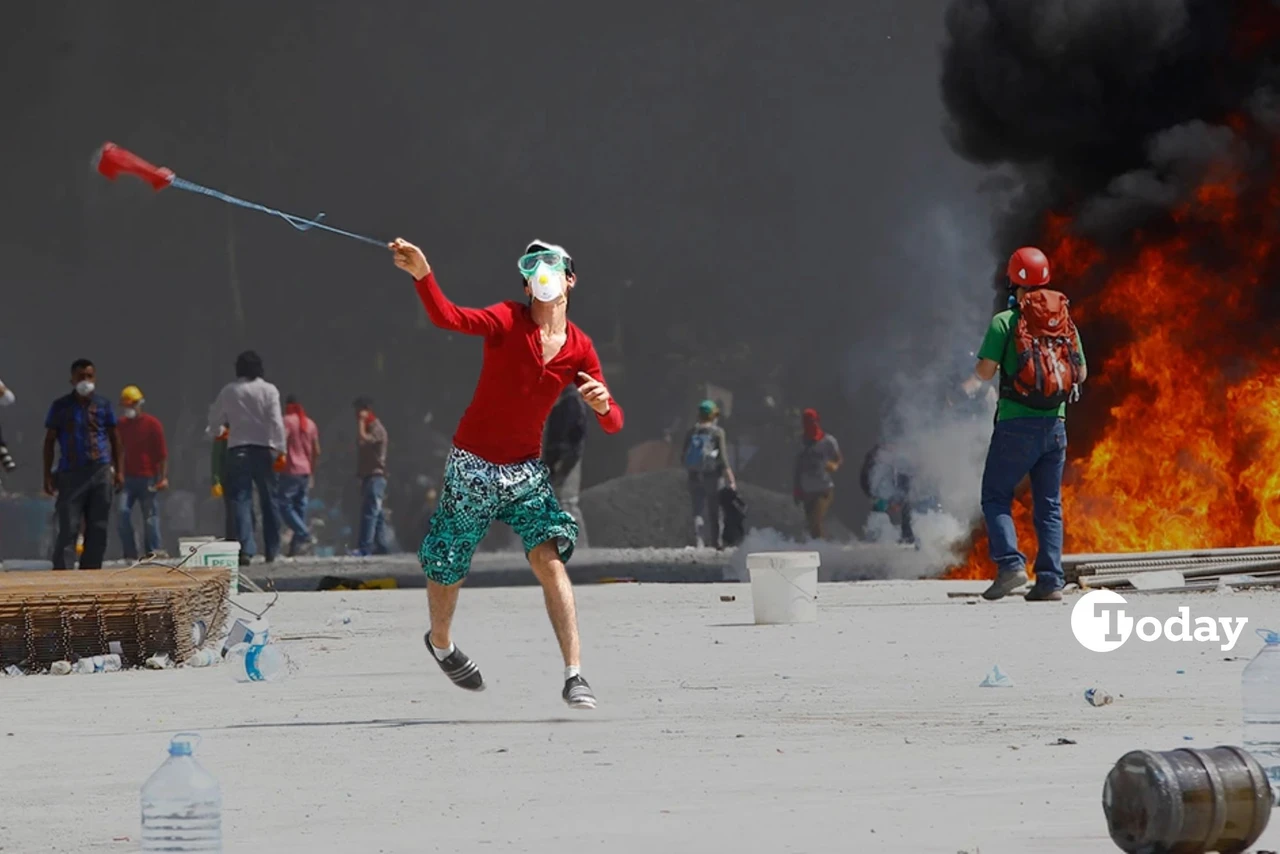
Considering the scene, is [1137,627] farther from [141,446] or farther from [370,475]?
[370,475]

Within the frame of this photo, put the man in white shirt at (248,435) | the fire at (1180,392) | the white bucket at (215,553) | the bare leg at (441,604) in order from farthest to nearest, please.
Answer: the man in white shirt at (248,435)
the fire at (1180,392)
the white bucket at (215,553)
the bare leg at (441,604)

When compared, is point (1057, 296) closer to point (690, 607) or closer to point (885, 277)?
point (690, 607)

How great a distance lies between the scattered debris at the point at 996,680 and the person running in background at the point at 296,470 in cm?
1262

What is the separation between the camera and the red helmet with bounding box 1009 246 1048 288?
11.7 m

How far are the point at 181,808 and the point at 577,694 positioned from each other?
307 cm

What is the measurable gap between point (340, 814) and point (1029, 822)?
180cm

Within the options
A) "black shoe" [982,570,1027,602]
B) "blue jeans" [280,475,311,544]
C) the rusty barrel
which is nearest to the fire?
"black shoe" [982,570,1027,602]

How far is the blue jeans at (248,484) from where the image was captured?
1702cm

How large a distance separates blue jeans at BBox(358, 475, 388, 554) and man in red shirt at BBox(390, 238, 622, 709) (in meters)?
13.9

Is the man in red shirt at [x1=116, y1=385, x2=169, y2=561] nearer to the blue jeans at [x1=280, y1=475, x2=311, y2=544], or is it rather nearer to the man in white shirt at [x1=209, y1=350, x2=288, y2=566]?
the blue jeans at [x1=280, y1=475, x2=311, y2=544]

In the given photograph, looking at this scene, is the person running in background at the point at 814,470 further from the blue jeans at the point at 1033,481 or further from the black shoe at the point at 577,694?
the black shoe at the point at 577,694

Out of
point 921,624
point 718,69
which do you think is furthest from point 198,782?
point 718,69

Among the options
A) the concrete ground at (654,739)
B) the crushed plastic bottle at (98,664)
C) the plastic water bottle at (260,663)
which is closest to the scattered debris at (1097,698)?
the concrete ground at (654,739)

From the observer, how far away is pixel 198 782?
4.45 meters
